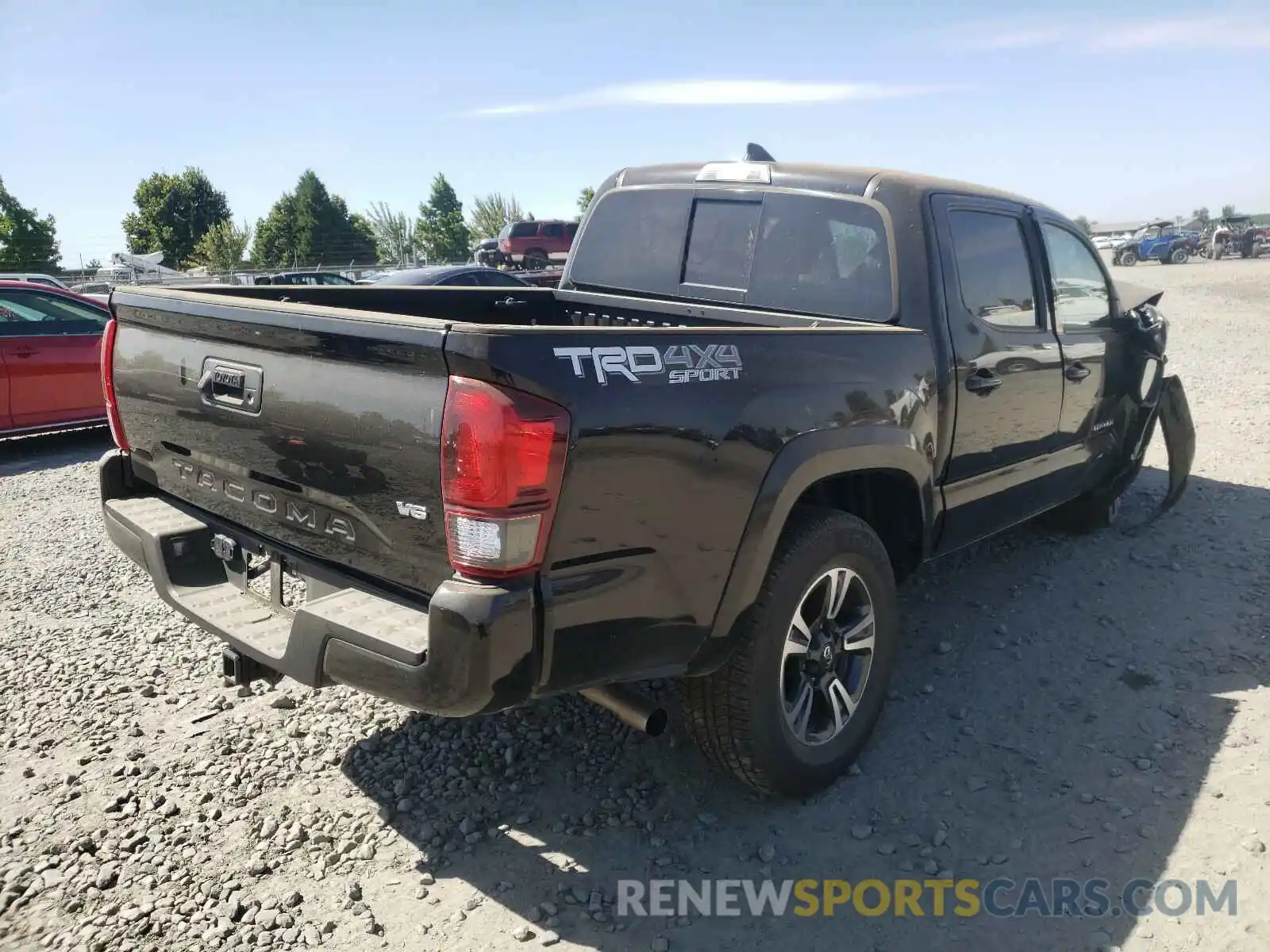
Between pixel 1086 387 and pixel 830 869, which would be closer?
pixel 830 869

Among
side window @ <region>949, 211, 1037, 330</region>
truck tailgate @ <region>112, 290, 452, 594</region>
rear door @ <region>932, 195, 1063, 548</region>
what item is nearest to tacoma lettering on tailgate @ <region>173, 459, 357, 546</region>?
truck tailgate @ <region>112, 290, 452, 594</region>

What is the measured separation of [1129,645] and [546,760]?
2727 millimetres

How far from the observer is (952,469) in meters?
3.62

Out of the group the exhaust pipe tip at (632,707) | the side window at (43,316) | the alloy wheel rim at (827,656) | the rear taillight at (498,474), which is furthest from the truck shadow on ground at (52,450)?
the alloy wheel rim at (827,656)

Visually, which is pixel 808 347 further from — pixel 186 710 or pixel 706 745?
pixel 186 710

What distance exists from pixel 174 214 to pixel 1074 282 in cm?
8076

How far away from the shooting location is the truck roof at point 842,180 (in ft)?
11.6

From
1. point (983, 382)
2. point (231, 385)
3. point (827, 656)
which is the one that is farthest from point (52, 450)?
point (983, 382)

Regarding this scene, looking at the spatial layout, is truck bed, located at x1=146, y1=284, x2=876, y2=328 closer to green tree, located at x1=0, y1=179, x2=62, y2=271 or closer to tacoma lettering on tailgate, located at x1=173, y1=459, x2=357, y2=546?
tacoma lettering on tailgate, located at x1=173, y1=459, x2=357, y2=546

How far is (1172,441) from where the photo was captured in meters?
5.78

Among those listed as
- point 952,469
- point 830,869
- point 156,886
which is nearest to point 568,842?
point 830,869

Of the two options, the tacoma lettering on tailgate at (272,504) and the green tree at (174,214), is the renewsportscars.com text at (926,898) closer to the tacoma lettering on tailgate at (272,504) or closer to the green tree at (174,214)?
the tacoma lettering on tailgate at (272,504)

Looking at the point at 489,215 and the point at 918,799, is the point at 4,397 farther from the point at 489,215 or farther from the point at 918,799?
the point at 489,215

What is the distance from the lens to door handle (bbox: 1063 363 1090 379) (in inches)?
172
